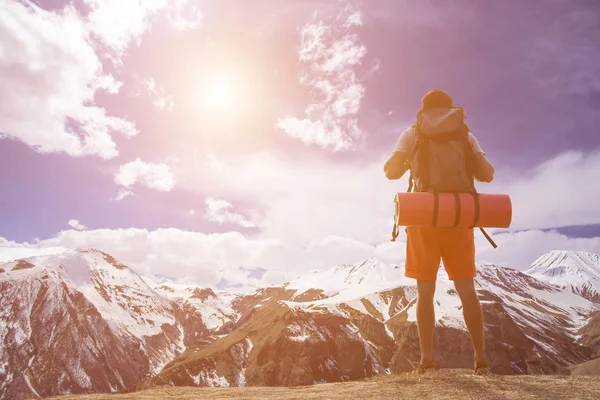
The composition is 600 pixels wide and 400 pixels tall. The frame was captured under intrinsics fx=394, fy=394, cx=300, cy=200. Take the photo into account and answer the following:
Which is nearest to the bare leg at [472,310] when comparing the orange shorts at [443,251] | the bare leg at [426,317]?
the orange shorts at [443,251]

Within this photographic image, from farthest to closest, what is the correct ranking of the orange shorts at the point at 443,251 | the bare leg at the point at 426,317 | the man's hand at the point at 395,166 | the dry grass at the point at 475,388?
the man's hand at the point at 395,166 → the bare leg at the point at 426,317 → the orange shorts at the point at 443,251 → the dry grass at the point at 475,388

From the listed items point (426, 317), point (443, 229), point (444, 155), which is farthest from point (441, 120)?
point (426, 317)

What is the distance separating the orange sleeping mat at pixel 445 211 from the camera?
577 centimetres

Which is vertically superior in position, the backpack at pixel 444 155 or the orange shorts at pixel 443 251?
the backpack at pixel 444 155

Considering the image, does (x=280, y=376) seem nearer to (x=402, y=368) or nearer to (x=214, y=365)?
(x=214, y=365)

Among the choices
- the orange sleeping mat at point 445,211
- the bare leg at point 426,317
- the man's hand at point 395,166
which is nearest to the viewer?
the orange sleeping mat at point 445,211

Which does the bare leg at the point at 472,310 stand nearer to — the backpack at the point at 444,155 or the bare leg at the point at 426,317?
the bare leg at the point at 426,317

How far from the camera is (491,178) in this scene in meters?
6.12

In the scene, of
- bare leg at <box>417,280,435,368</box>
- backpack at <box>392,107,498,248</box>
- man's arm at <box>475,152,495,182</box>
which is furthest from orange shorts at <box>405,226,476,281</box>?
man's arm at <box>475,152,495,182</box>

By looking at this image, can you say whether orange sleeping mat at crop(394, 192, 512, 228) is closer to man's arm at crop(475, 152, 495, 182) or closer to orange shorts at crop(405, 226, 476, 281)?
orange shorts at crop(405, 226, 476, 281)

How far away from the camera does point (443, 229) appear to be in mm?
6078

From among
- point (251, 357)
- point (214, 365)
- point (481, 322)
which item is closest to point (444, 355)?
point (251, 357)

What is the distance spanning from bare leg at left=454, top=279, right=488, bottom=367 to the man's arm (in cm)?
162

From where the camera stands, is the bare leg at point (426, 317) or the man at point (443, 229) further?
the bare leg at point (426, 317)
